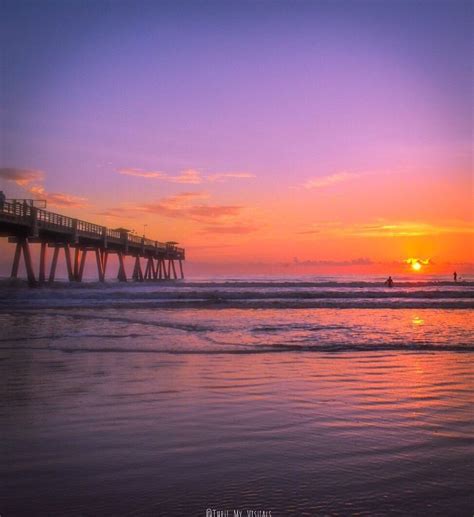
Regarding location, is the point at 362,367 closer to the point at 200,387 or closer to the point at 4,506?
the point at 200,387

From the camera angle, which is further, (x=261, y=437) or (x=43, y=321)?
(x=43, y=321)

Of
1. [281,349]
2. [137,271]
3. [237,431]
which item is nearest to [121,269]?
[137,271]

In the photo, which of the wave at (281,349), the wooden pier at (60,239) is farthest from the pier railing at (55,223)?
the wave at (281,349)

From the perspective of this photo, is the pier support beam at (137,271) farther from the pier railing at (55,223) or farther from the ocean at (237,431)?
the ocean at (237,431)

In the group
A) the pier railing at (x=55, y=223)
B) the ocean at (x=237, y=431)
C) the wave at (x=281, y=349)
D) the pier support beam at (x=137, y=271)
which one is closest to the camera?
the ocean at (x=237, y=431)

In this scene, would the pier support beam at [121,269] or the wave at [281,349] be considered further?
the pier support beam at [121,269]

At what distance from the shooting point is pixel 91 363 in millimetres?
7762

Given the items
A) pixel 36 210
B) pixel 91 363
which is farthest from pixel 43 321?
pixel 36 210

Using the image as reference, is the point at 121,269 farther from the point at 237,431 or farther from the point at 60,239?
the point at 237,431

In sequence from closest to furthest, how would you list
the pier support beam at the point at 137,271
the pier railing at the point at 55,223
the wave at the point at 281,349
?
the wave at the point at 281,349, the pier railing at the point at 55,223, the pier support beam at the point at 137,271

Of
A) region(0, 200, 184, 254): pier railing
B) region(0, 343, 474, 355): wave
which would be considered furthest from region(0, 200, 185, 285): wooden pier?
region(0, 343, 474, 355): wave

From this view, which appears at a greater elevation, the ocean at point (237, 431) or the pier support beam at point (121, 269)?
the pier support beam at point (121, 269)

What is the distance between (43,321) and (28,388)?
10.2 m

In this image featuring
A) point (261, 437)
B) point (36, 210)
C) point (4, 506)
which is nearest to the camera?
point (4, 506)
